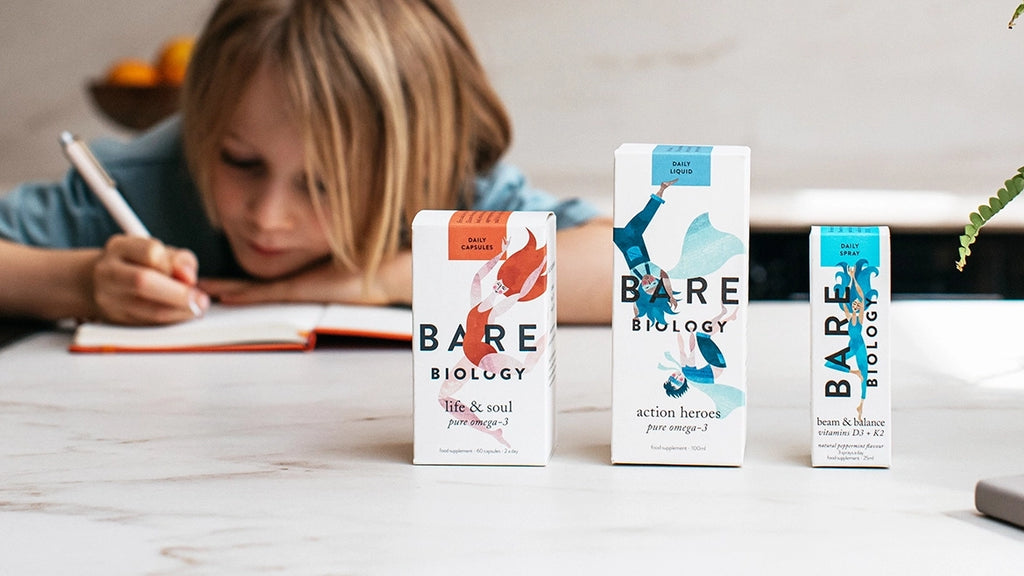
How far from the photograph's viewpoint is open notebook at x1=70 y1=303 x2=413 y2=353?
1.15 m

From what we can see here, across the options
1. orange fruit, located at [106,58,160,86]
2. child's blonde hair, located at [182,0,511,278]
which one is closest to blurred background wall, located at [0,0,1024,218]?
orange fruit, located at [106,58,160,86]

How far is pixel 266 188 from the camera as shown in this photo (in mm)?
1403

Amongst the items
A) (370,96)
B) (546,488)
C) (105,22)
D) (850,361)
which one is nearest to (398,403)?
(546,488)

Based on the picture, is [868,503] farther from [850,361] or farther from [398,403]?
[398,403]

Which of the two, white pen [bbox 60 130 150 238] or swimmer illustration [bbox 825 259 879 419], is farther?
white pen [bbox 60 130 150 238]

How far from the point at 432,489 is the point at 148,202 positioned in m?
1.18

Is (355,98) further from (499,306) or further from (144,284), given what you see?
(499,306)

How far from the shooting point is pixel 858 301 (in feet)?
2.28

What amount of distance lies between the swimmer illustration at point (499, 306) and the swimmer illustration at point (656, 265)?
5cm

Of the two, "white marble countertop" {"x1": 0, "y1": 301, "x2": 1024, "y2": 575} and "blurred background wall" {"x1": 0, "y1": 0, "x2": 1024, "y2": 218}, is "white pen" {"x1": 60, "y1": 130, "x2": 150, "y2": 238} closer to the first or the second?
"white marble countertop" {"x1": 0, "y1": 301, "x2": 1024, "y2": 575}

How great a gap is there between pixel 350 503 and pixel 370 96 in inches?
33.7

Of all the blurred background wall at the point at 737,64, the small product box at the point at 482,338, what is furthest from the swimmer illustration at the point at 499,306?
the blurred background wall at the point at 737,64

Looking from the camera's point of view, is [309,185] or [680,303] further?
[309,185]

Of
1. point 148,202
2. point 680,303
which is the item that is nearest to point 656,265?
point 680,303
